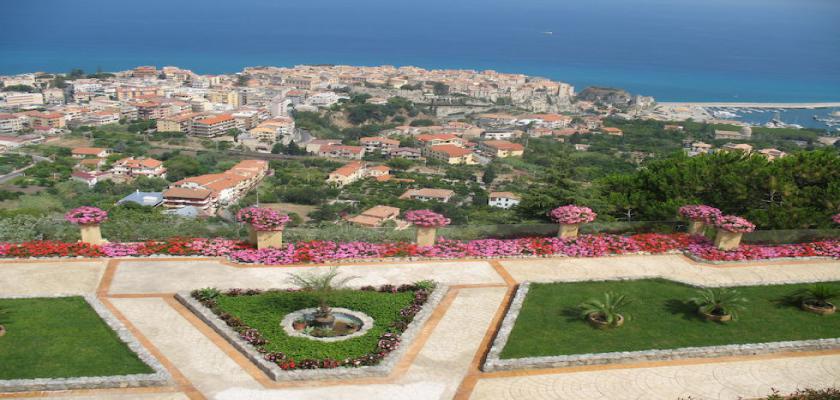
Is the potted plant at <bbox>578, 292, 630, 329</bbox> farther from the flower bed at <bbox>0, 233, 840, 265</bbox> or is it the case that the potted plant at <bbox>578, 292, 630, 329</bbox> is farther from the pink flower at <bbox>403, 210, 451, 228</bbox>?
the pink flower at <bbox>403, 210, 451, 228</bbox>

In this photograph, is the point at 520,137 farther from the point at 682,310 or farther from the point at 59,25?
the point at 59,25

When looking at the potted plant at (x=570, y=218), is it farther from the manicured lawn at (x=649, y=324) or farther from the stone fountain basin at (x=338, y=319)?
the stone fountain basin at (x=338, y=319)

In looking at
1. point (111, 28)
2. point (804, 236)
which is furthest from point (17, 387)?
point (111, 28)

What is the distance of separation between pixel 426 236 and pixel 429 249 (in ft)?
0.85

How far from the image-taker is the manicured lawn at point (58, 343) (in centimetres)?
683

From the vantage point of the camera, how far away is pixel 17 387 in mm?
6465

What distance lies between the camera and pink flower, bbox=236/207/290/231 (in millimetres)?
10508

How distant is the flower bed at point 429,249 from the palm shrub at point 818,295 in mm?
1899

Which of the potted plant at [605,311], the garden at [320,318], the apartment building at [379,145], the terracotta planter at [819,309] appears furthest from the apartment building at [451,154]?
the potted plant at [605,311]

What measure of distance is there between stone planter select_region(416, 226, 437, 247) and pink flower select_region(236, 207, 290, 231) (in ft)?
7.46

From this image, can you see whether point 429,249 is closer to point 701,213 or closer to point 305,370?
point 305,370

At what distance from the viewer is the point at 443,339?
26.1ft

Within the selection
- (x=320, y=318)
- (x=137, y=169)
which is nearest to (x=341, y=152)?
(x=137, y=169)

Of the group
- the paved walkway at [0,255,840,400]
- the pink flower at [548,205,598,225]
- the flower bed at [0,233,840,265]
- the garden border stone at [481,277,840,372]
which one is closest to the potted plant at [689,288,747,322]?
the garden border stone at [481,277,840,372]
